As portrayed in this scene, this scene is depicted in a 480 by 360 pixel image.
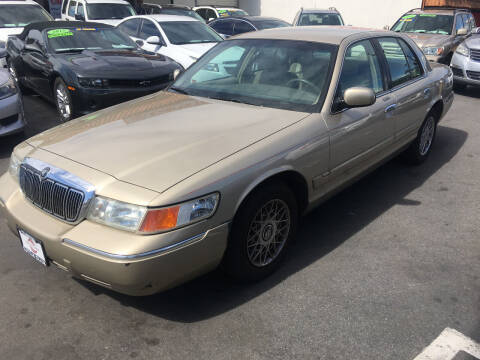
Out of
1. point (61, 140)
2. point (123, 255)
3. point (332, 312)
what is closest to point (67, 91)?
point (61, 140)

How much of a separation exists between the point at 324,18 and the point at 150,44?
651 centimetres

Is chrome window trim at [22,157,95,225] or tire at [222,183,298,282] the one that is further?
tire at [222,183,298,282]

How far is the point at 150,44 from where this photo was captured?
8.87m

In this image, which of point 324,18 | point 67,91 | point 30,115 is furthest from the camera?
point 324,18

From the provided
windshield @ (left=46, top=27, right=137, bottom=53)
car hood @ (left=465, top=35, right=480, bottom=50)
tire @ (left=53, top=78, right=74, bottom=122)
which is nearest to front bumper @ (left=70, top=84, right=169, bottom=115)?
tire @ (left=53, top=78, right=74, bottom=122)

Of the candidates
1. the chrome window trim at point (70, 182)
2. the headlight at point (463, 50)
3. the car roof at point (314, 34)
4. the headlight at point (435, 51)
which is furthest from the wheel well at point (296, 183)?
the headlight at point (435, 51)

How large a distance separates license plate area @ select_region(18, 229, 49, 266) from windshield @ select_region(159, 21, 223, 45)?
261 inches

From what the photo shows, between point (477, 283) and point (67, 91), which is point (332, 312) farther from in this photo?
point (67, 91)

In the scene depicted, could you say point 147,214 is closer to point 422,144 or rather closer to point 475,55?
point 422,144

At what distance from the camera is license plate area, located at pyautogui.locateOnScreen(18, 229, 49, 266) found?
2.63 metres

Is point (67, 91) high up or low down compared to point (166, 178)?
down

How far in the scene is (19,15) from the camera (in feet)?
34.9

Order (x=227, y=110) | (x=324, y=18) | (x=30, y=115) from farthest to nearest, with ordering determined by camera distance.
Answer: (x=324, y=18)
(x=30, y=115)
(x=227, y=110)

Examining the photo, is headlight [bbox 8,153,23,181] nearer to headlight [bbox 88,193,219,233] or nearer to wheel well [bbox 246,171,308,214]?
headlight [bbox 88,193,219,233]
